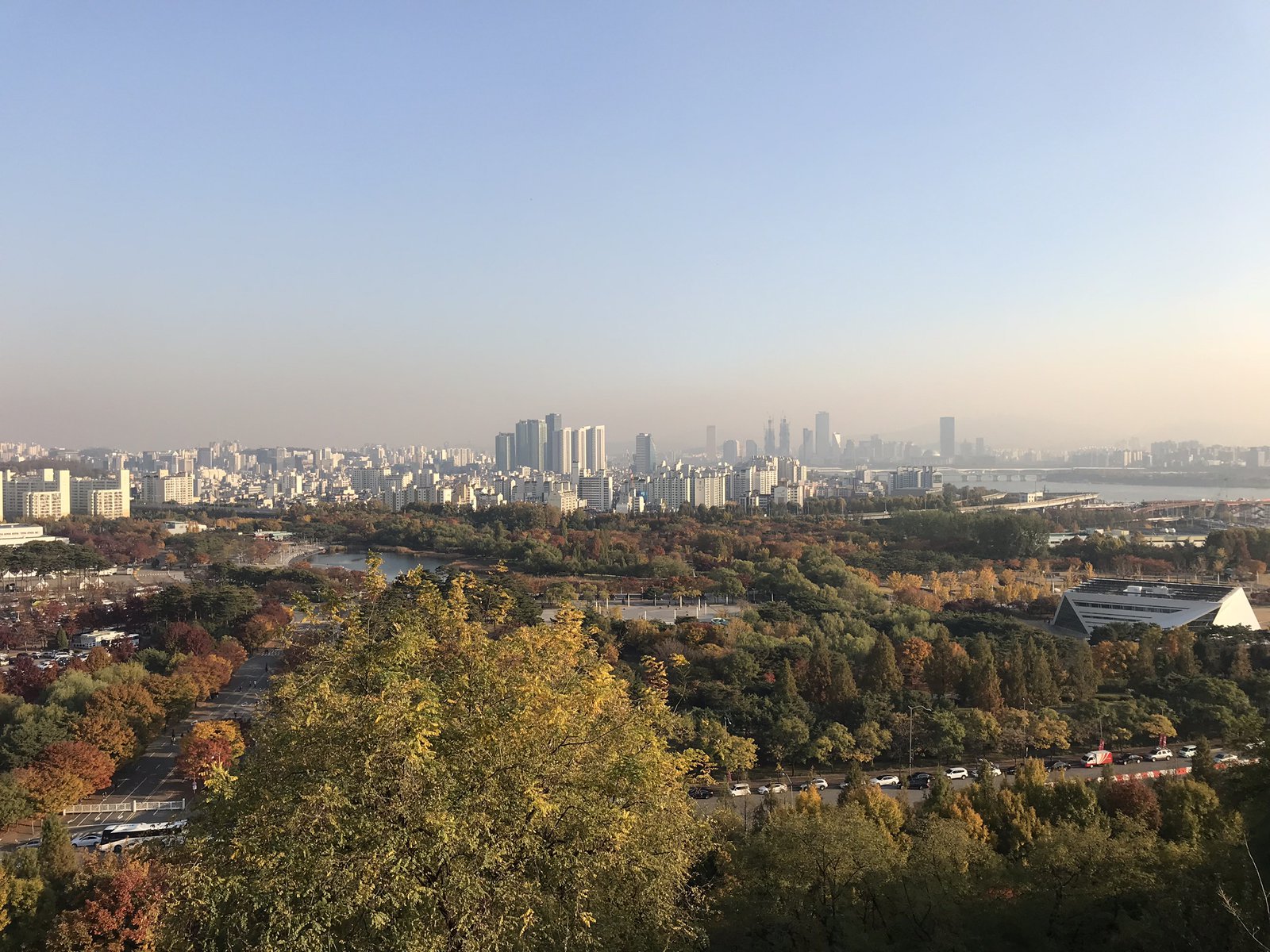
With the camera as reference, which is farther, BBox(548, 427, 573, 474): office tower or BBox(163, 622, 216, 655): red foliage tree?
BBox(548, 427, 573, 474): office tower

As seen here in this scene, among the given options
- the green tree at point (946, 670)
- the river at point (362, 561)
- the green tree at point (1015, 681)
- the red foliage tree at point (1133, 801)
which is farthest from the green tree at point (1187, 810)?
the river at point (362, 561)

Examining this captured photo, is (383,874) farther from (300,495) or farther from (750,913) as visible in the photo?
(300,495)

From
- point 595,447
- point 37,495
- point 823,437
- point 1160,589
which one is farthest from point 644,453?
point 1160,589

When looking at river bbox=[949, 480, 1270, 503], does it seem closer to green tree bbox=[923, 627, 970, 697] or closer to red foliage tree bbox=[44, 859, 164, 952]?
green tree bbox=[923, 627, 970, 697]

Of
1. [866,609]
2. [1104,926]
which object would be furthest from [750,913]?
[866,609]

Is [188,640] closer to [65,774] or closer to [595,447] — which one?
[65,774]

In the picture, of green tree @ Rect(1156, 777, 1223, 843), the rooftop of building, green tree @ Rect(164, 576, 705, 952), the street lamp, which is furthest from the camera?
the rooftop of building

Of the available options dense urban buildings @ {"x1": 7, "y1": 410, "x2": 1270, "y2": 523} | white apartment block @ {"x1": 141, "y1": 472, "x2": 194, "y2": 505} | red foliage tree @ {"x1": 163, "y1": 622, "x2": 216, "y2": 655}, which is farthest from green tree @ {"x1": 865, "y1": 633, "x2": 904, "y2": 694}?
white apartment block @ {"x1": 141, "y1": 472, "x2": 194, "y2": 505}
